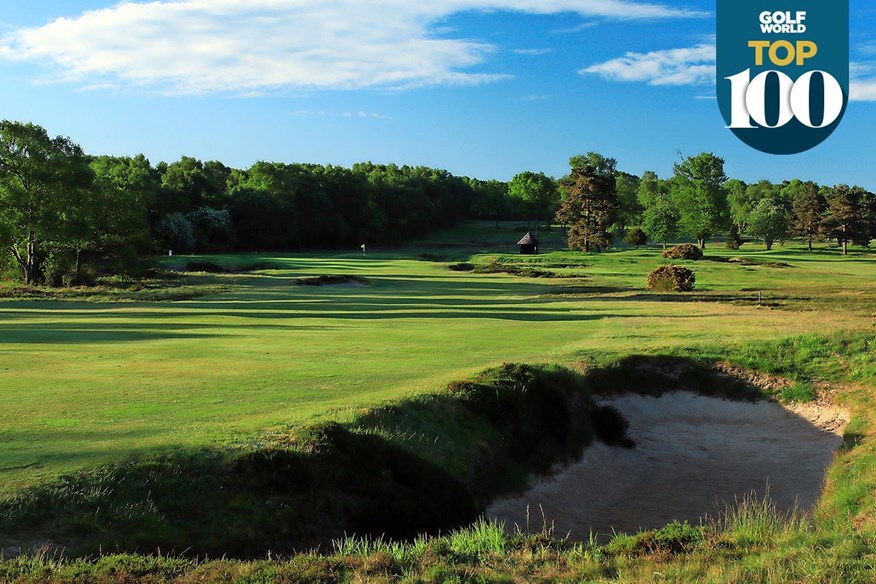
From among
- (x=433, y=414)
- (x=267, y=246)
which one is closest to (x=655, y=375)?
(x=433, y=414)

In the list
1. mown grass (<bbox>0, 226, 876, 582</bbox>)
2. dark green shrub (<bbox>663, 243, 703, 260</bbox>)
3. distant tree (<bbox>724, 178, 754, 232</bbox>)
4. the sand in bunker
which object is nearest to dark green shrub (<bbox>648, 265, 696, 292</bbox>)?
mown grass (<bbox>0, 226, 876, 582</bbox>)

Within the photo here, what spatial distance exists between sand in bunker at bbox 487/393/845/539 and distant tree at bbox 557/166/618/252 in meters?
85.5

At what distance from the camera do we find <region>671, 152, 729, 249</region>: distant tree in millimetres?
109562

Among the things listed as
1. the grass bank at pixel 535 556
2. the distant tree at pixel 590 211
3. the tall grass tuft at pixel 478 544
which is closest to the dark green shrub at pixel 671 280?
the grass bank at pixel 535 556

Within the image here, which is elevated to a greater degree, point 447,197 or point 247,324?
point 447,197

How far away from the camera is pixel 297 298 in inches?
1964

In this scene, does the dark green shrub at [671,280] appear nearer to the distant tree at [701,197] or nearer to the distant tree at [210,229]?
the distant tree at [701,197]

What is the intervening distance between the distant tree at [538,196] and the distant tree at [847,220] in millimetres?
56223

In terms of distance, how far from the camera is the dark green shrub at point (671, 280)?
179ft

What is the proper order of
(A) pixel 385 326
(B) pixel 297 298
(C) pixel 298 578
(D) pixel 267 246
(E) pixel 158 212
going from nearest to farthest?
(C) pixel 298 578
(A) pixel 385 326
(B) pixel 297 298
(E) pixel 158 212
(D) pixel 267 246

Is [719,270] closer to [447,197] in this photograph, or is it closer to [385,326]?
[385,326]

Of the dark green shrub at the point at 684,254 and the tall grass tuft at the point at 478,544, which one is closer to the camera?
the tall grass tuft at the point at 478,544

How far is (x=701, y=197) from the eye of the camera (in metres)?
112

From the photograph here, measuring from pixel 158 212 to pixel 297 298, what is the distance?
60.3 m
